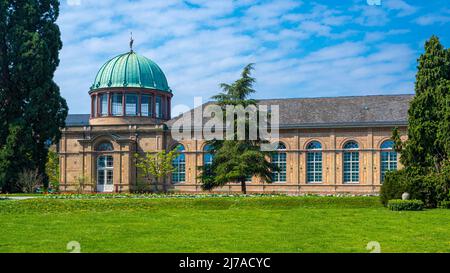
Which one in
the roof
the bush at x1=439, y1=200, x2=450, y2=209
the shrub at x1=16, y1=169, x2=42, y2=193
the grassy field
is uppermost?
the roof

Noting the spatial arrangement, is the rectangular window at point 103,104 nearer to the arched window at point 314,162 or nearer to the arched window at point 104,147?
the arched window at point 104,147

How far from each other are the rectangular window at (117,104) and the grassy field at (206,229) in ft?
86.9

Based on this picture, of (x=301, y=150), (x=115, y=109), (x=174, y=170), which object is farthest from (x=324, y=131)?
(x=115, y=109)

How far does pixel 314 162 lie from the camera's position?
48.4 metres

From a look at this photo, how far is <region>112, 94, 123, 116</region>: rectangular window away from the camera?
54906mm

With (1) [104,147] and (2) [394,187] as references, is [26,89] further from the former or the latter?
(2) [394,187]

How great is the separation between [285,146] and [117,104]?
57.4ft

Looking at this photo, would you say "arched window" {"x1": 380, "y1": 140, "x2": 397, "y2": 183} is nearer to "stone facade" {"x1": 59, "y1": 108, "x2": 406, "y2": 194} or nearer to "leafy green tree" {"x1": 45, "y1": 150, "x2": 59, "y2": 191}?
"stone facade" {"x1": 59, "y1": 108, "x2": 406, "y2": 194}

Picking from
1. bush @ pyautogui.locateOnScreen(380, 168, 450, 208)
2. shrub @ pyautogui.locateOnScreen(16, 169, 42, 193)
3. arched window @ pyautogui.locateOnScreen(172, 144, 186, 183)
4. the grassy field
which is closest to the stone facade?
arched window @ pyautogui.locateOnScreen(172, 144, 186, 183)

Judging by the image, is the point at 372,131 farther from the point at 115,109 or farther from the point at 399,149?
the point at 115,109

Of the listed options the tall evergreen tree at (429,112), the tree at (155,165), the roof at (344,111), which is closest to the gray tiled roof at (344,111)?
the roof at (344,111)

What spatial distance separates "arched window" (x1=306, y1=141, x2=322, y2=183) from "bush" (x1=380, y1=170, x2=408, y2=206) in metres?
18.5
